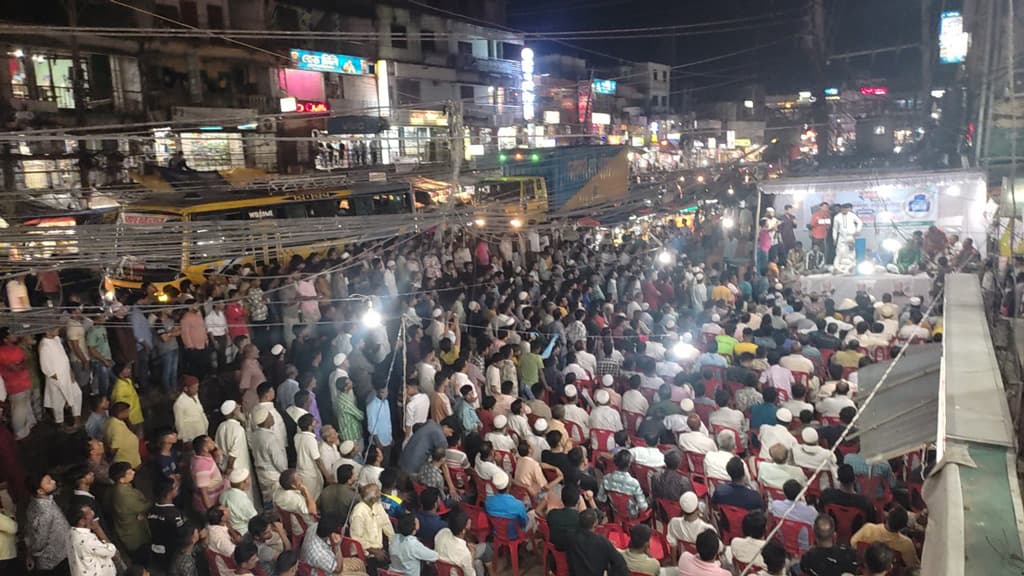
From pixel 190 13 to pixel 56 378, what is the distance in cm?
1825

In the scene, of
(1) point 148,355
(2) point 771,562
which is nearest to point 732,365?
(2) point 771,562

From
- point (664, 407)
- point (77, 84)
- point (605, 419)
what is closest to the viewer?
point (605, 419)

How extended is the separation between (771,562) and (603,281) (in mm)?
9698

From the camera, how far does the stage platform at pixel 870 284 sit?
526 inches

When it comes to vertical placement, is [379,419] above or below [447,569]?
above

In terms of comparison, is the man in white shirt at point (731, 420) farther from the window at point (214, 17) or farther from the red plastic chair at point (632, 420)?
the window at point (214, 17)

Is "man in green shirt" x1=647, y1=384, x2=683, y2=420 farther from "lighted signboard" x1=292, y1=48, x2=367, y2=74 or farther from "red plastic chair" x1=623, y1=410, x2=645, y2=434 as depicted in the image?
"lighted signboard" x1=292, y1=48, x2=367, y2=74

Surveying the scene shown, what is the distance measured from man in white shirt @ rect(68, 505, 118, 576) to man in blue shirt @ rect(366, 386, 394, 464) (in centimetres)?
275

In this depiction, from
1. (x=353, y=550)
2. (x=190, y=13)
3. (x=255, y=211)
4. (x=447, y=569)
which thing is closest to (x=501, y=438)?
(x=447, y=569)

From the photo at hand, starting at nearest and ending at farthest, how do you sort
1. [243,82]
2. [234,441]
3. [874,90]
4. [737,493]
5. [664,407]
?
[737,493] < [234,441] < [664,407] < [243,82] < [874,90]

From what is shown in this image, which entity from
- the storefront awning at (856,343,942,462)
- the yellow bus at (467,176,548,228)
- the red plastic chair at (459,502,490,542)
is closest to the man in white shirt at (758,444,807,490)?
the storefront awning at (856,343,942,462)

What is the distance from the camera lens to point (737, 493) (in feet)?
17.5

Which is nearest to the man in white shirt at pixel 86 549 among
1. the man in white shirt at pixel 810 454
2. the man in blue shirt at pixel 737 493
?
the man in blue shirt at pixel 737 493

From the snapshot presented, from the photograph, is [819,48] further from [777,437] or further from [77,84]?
[777,437]
